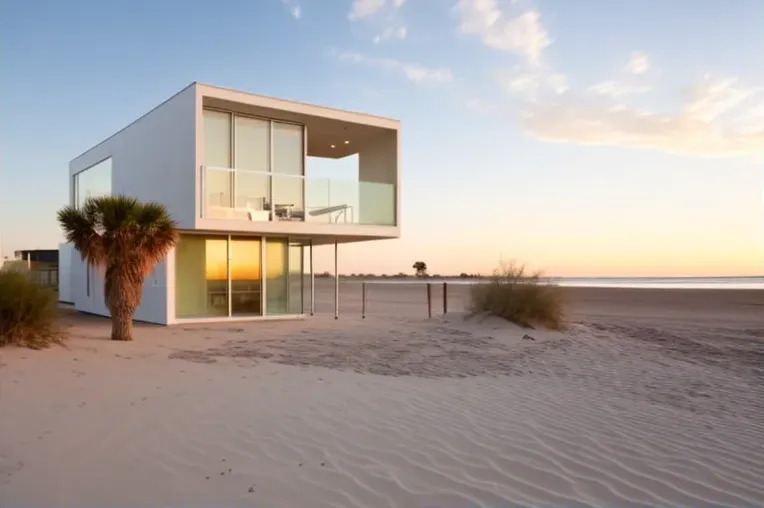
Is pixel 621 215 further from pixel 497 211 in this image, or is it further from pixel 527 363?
pixel 527 363

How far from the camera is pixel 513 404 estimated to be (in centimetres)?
604

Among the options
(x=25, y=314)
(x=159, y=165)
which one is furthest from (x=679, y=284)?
(x=25, y=314)

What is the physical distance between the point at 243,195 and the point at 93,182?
7.95m

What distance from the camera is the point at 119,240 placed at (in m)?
10.6

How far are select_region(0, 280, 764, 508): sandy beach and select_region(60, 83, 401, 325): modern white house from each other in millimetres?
4498

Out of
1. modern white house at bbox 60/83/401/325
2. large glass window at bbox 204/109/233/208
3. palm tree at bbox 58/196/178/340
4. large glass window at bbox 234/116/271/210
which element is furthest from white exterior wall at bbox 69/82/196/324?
palm tree at bbox 58/196/178/340

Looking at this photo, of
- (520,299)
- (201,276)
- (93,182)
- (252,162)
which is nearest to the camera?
(520,299)

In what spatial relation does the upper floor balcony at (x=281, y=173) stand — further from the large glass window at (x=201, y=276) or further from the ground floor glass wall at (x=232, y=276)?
the large glass window at (x=201, y=276)

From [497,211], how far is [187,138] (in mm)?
13961

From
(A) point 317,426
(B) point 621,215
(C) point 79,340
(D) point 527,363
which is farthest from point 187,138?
(B) point 621,215

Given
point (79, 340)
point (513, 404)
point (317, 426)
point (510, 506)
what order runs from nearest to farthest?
point (510, 506) < point (317, 426) < point (513, 404) < point (79, 340)

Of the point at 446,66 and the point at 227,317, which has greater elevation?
the point at 446,66

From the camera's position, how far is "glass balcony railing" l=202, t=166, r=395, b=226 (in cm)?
1402

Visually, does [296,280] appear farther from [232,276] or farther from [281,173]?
[281,173]
